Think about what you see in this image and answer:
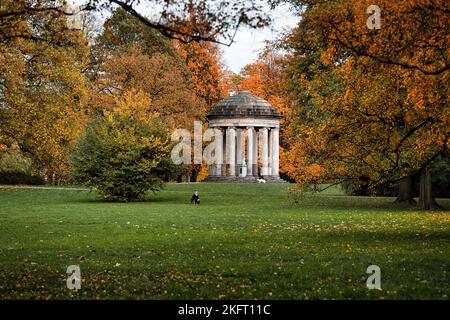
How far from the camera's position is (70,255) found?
13.7 metres

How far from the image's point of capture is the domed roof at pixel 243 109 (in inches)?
2255

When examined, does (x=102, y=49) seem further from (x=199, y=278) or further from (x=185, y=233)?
(x=199, y=278)

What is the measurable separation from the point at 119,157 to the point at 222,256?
24.2 meters

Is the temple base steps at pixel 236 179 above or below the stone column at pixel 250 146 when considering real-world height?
below

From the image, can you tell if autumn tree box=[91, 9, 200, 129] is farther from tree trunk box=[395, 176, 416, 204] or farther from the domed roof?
tree trunk box=[395, 176, 416, 204]

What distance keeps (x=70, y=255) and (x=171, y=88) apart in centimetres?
4013

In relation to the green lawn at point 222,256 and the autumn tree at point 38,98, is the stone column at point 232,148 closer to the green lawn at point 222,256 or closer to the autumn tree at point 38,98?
the autumn tree at point 38,98

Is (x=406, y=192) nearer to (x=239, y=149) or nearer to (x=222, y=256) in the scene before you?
(x=239, y=149)

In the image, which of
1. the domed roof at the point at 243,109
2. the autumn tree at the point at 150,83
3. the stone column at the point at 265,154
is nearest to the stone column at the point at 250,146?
the stone column at the point at 265,154

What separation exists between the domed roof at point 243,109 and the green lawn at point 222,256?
3261 centimetres

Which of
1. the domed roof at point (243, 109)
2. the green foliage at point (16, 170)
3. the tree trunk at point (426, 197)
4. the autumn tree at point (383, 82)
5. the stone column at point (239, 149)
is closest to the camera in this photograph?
the autumn tree at point (383, 82)

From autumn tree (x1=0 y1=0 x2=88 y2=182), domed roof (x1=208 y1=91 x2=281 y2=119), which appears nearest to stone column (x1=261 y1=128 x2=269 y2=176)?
domed roof (x1=208 y1=91 x2=281 y2=119)

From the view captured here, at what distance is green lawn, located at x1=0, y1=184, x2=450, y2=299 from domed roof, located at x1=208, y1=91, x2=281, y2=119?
3261cm

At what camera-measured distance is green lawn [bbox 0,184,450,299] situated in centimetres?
985
